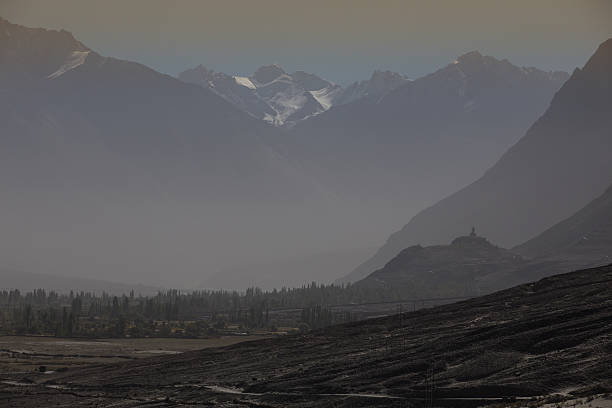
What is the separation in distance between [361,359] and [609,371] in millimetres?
50241

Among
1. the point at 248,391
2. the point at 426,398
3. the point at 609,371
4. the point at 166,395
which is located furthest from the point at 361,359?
the point at 609,371

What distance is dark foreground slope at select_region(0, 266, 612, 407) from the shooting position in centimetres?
10812

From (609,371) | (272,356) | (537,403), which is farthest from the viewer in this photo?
(272,356)

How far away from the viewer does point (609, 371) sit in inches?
3939

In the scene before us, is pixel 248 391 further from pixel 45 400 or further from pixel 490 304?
pixel 490 304

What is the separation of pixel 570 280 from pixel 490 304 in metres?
18.1

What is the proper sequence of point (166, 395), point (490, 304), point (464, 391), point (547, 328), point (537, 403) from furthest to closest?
point (490, 304)
point (166, 395)
point (547, 328)
point (464, 391)
point (537, 403)

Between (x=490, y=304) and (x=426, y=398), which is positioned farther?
(x=490, y=304)

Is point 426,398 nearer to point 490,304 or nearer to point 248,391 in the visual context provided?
point 248,391

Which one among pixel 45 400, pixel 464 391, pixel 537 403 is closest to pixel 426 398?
pixel 464 391

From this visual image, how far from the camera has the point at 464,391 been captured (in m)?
107

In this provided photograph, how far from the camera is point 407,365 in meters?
128

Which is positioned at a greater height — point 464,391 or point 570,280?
point 570,280

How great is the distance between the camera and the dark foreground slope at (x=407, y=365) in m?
108
